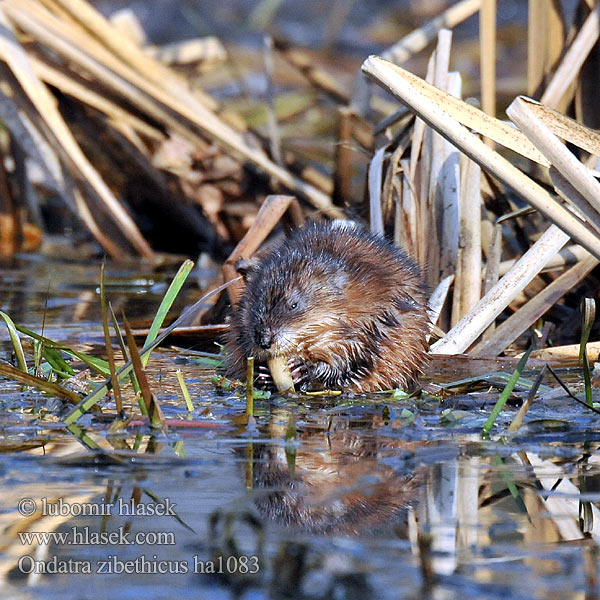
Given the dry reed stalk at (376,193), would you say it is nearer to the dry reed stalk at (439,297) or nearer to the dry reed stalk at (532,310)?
the dry reed stalk at (439,297)

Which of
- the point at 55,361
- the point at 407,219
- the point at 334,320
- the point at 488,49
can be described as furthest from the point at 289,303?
the point at 488,49

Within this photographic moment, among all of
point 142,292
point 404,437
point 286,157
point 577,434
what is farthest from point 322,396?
point 286,157

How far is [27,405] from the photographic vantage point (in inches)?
133

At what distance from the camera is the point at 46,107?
628cm

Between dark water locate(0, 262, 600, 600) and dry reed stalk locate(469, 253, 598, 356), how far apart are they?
786mm

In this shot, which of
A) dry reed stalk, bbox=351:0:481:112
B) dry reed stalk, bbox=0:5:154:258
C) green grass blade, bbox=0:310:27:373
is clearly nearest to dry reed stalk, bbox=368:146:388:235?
dry reed stalk, bbox=351:0:481:112

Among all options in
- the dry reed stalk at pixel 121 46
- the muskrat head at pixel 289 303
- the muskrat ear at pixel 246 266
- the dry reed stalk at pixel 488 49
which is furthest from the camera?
the dry reed stalk at pixel 121 46

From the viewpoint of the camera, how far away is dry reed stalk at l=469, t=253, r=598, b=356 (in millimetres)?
4348

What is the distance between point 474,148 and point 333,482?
1313mm

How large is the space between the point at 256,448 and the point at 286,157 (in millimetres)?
4246

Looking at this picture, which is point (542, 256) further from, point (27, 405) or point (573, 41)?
point (27, 405)

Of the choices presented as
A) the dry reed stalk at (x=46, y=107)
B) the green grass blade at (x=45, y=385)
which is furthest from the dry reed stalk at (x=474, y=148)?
the dry reed stalk at (x=46, y=107)

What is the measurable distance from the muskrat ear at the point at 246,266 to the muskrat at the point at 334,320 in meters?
0.17

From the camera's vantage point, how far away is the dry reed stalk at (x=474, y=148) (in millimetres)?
3311
